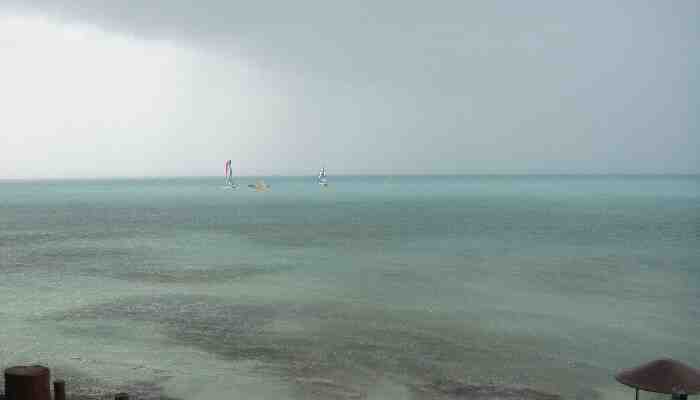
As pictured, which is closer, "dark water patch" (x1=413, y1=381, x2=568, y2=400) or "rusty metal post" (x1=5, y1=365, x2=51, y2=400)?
"rusty metal post" (x1=5, y1=365, x2=51, y2=400)

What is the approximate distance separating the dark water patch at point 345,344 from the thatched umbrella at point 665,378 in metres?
6.31

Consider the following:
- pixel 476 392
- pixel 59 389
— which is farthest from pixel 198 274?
pixel 59 389

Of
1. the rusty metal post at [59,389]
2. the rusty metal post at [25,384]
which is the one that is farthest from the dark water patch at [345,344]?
the rusty metal post at [25,384]

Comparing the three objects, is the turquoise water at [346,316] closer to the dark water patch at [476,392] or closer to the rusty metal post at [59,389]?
the dark water patch at [476,392]

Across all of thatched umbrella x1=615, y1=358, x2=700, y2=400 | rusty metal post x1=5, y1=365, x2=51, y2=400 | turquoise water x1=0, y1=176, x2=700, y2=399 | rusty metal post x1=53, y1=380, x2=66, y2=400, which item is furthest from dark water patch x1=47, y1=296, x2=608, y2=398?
rusty metal post x1=5, y1=365, x2=51, y2=400

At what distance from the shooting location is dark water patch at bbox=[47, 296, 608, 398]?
15.7 m

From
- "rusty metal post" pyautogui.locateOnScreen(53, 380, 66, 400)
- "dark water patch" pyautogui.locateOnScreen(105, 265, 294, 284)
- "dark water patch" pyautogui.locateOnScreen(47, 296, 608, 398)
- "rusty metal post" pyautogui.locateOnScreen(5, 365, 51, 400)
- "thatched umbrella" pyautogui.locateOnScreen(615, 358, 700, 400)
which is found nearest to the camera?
"rusty metal post" pyautogui.locateOnScreen(5, 365, 51, 400)

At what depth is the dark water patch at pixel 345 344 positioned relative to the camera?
620 inches

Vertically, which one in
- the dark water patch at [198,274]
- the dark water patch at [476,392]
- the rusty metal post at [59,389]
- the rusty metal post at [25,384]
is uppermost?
the rusty metal post at [25,384]

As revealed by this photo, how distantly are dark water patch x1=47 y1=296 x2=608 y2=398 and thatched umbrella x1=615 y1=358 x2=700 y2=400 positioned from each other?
248 inches

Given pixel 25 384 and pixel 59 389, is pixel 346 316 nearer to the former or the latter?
pixel 59 389

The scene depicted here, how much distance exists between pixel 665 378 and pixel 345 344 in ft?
38.7

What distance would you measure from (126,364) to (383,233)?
153ft

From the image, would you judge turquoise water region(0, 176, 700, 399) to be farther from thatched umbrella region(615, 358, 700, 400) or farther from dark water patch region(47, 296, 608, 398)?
thatched umbrella region(615, 358, 700, 400)
